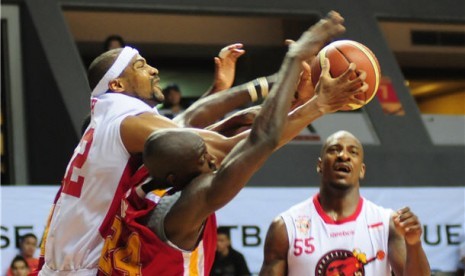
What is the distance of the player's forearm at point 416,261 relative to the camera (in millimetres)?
5410

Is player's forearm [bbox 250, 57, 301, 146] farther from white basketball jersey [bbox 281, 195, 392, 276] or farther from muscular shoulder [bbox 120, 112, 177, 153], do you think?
white basketball jersey [bbox 281, 195, 392, 276]

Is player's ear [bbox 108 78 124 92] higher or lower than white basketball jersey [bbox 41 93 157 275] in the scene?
higher

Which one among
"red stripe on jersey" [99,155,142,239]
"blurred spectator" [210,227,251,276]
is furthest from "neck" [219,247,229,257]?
"red stripe on jersey" [99,155,142,239]

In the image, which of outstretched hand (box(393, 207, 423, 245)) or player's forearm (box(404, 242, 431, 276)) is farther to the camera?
player's forearm (box(404, 242, 431, 276))

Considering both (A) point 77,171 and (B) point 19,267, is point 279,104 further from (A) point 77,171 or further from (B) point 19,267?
(B) point 19,267

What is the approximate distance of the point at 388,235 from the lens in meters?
5.87

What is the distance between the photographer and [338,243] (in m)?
5.82

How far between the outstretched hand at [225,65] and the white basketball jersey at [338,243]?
3.24 feet

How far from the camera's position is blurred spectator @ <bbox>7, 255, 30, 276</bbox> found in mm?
8406

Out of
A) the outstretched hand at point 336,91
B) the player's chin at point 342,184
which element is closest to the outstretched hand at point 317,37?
Result: the outstretched hand at point 336,91

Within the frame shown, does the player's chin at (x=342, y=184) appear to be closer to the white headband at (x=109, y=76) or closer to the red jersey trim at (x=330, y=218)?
the red jersey trim at (x=330, y=218)

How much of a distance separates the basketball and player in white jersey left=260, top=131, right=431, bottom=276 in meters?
1.28

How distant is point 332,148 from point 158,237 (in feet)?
7.94

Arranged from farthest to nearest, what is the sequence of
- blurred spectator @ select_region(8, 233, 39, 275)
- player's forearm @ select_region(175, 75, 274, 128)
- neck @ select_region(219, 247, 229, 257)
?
1. neck @ select_region(219, 247, 229, 257)
2. blurred spectator @ select_region(8, 233, 39, 275)
3. player's forearm @ select_region(175, 75, 274, 128)
